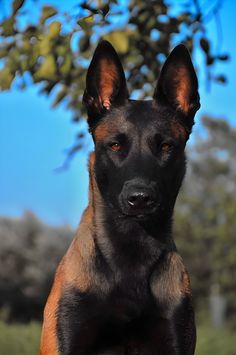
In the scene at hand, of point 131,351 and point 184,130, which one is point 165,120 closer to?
point 184,130

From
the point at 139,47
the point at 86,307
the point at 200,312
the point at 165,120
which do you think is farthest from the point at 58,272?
the point at 200,312

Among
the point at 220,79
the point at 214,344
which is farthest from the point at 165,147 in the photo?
the point at 214,344

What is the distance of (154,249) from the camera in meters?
4.47

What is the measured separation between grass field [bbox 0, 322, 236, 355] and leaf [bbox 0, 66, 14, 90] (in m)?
4.77

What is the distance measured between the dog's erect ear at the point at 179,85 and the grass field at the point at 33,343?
615cm

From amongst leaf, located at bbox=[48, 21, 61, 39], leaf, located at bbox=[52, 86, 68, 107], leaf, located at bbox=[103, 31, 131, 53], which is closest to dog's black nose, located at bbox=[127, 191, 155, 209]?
leaf, located at bbox=[48, 21, 61, 39]

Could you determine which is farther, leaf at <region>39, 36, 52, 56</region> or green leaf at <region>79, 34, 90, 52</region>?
green leaf at <region>79, 34, 90, 52</region>

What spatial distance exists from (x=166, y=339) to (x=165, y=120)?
4.51 ft

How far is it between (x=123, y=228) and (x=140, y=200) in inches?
21.5

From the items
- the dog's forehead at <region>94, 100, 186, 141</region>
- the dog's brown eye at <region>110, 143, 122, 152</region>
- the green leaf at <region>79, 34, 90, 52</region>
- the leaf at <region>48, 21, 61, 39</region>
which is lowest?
the dog's brown eye at <region>110, 143, 122, 152</region>

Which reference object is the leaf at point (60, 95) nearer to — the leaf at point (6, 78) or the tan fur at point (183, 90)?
the leaf at point (6, 78)

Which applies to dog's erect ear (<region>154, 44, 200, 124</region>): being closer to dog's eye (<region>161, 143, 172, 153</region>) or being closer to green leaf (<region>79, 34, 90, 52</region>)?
dog's eye (<region>161, 143, 172, 153</region>)

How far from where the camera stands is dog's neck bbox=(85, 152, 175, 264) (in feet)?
14.8

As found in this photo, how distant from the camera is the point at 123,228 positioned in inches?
180
